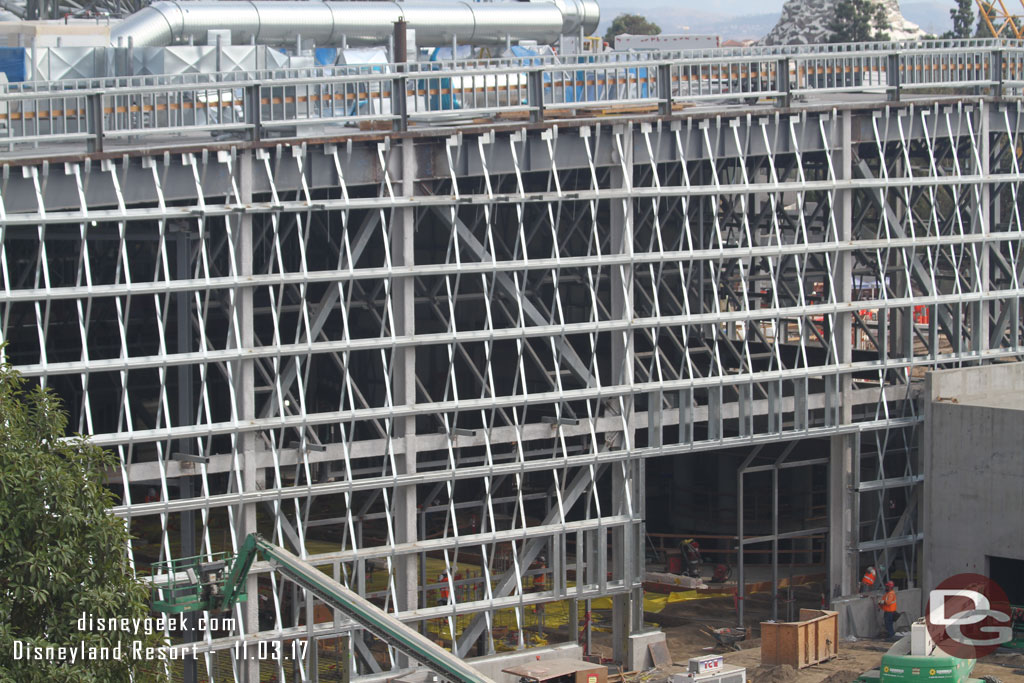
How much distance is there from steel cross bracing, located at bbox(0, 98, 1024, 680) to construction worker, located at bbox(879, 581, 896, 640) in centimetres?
114

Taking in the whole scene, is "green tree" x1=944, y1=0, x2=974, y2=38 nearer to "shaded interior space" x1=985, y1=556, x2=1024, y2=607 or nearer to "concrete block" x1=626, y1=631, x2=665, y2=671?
"shaded interior space" x1=985, y1=556, x2=1024, y2=607

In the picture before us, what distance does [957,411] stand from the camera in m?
38.8

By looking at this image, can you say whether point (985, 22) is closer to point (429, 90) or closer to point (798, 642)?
point (798, 642)

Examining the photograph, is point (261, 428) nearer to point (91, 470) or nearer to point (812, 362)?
point (91, 470)

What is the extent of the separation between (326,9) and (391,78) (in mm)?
9157

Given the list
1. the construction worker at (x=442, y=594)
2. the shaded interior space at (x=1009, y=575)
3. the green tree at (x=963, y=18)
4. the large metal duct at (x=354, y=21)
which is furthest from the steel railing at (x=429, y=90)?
the green tree at (x=963, y=18)

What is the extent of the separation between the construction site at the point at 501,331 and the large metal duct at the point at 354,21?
3.8 inches

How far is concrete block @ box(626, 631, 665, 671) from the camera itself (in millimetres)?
34688

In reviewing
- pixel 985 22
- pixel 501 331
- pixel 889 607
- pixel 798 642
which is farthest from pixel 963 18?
pixel 501 331

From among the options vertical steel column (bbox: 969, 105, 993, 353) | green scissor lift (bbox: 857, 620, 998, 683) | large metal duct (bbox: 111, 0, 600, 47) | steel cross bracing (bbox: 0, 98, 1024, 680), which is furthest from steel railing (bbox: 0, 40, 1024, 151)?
green scissor lift (bbox: 857, 620, 998, 683)

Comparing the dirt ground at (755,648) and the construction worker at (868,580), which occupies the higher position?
the construction worker at (868,580)

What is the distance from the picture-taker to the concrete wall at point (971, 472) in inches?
1465

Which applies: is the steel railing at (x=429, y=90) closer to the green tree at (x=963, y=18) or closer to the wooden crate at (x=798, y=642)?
the wooden crate at (x=798, y=642)

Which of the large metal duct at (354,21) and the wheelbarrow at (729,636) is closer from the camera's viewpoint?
the wheelbarrow at (729,636)
